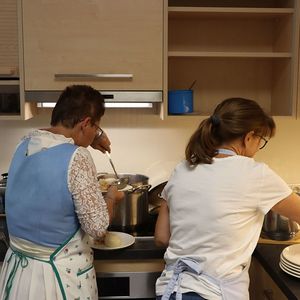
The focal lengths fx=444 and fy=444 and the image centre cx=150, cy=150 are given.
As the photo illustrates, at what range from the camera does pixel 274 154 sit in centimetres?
233

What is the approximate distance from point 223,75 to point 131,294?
1.17 m

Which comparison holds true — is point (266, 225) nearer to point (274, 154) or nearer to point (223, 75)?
point (274, 154)

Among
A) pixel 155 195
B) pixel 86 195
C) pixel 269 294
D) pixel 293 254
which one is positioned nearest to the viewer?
pixel 86 195

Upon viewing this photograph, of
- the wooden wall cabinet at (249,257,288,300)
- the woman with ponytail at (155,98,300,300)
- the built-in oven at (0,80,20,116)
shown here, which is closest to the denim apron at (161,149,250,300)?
the woman with ponytail at (155,98,300,300)

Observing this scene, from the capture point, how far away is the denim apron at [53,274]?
1.44 metres

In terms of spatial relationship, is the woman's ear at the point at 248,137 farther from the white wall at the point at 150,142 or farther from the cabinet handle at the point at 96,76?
the white wall at the point at 150,142

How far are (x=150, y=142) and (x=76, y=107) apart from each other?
84 cm

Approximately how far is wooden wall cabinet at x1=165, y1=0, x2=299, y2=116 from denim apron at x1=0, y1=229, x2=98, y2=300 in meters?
0.98

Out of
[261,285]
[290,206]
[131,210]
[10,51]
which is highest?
[10,51]

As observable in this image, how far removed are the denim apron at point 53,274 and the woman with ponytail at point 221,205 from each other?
0.92 feet

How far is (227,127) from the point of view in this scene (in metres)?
1.36

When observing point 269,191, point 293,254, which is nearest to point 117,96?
point 269,191

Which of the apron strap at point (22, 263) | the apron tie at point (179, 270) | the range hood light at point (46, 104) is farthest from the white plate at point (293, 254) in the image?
the range hood light at point (46, 104)

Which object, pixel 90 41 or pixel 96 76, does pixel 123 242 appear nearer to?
pixel 96 76
